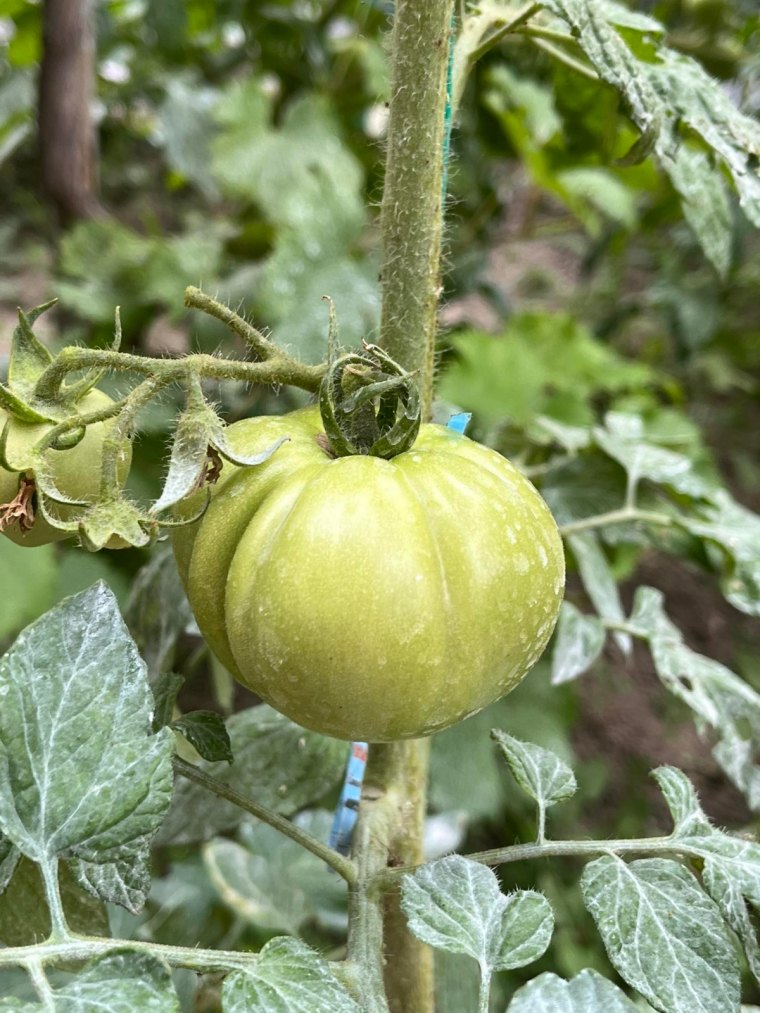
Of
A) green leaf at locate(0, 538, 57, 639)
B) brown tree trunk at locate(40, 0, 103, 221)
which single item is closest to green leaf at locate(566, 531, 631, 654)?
green leaf at locate(0, 538, 57, 639)

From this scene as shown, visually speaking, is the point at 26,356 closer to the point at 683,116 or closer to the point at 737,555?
the point at 683,116

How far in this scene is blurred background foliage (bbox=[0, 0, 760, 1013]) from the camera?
104cm

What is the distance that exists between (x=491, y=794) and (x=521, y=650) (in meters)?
0.96

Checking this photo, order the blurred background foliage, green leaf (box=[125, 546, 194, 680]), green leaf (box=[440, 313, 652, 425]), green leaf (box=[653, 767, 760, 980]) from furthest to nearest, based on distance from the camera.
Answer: green leaf (box=[440, 313, 652, 425]), the blurred background foliage, green leaf (box=[125, 546, 194, 680]), green leaf (box=[653, 767, 760, 980])

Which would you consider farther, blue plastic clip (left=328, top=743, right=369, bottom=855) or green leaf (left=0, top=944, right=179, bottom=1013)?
blue plastic clip (left=328, top=743, right=369, bottom=855)

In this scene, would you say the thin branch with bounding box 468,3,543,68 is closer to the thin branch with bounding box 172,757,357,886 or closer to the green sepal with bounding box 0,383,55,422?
the green sepal with bounding box 0,383,55,422

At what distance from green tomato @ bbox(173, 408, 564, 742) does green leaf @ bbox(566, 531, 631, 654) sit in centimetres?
41

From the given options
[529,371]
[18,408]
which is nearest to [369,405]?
[18,408]

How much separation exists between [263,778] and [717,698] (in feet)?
1.29

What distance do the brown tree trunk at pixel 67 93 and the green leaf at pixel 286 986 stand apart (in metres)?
1.49

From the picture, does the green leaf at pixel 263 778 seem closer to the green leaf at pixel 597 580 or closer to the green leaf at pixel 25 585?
the green leaf at pixel 597 580

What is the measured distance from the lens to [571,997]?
390mm

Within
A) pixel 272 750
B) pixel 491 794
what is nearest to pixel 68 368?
pixel 272 750

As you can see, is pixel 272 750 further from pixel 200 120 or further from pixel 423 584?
pixel 200 120
